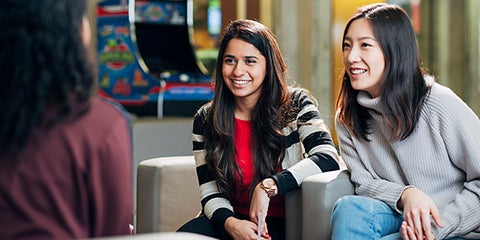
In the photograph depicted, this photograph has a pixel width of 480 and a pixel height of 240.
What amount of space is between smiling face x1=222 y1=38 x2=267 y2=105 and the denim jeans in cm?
54

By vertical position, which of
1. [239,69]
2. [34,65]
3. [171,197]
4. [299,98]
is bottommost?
[171,197]

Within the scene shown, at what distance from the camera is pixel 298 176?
254 centimetres

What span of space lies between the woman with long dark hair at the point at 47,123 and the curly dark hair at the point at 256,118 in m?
1.39

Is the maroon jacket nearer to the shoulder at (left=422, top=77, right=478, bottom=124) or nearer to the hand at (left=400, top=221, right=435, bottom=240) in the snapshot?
the hand at (left=400, top=221, right=435, bottom=240)

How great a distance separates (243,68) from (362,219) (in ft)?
2.20

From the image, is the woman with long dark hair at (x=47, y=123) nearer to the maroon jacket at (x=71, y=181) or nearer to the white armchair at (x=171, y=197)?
the maroon jacket at (x=71, y=181)

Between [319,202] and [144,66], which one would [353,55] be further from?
[144,66]

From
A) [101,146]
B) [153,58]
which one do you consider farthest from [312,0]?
[101,146]

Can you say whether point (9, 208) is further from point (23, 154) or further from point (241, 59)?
point (241, 59)

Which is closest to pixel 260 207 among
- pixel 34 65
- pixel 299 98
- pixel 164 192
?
pixel 299 98

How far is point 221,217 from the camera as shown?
2602mm

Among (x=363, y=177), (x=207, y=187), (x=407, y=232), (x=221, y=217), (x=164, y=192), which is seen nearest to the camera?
(x=407, y=232)

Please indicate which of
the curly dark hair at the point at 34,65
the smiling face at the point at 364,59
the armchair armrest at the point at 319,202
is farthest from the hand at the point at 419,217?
the curly dark hair at the point at 34,65

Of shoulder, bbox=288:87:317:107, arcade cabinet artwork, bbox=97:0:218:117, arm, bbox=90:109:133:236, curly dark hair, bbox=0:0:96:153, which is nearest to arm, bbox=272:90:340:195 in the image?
shoulder, bbox=288:87:317:107
